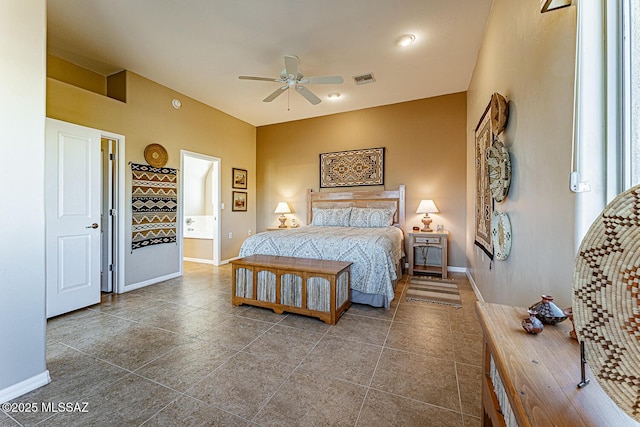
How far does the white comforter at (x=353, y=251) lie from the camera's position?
9.32 ft

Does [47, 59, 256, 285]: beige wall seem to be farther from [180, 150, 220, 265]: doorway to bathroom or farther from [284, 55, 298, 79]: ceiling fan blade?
[284, 55, 298, 79]: ceiling fan blade

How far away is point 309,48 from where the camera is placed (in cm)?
312

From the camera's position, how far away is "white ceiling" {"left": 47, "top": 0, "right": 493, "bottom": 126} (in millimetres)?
2482

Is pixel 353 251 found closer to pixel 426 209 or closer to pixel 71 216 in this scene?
pixel 426 209

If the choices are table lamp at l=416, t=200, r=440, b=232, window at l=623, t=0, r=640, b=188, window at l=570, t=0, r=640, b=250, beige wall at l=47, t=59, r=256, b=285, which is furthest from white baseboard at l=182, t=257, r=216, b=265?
window at l=623, t=0, r=640, b=188

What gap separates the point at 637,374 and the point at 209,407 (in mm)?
1785

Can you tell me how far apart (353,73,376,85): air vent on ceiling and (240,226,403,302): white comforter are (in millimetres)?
2297

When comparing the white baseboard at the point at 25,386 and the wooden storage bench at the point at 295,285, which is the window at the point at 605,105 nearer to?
the wooden storage bench at the point at 295,285

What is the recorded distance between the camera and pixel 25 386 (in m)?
1.62

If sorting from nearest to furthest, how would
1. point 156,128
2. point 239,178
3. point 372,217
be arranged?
point 156,128, point 372,217, point 239,178

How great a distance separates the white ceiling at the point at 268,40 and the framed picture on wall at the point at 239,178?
65.5 inches

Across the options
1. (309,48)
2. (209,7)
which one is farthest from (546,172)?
(209,7)

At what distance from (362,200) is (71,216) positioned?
13.4 feet

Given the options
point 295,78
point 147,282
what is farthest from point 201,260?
point 295,78
